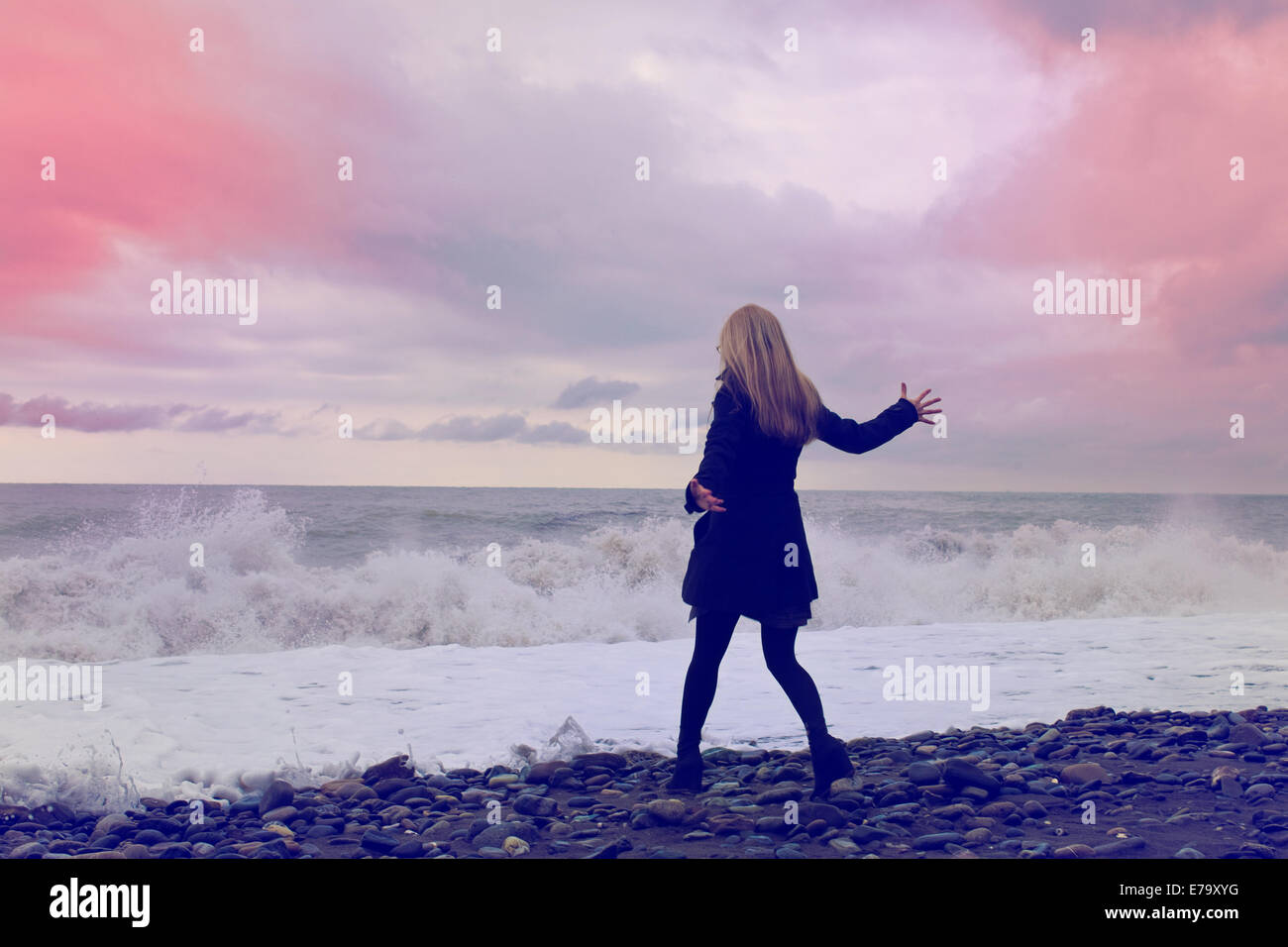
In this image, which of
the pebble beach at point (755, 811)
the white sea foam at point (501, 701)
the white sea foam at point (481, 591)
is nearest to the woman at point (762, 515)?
the pebble beach at point (755, 811)

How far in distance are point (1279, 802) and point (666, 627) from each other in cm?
802

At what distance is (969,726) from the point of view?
612 cm

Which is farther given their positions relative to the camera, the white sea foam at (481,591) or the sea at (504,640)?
the white sea foam at (481,591)

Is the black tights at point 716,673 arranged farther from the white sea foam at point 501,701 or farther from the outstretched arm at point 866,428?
the white sea foam at point 501,701

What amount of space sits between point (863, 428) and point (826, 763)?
5.15ft

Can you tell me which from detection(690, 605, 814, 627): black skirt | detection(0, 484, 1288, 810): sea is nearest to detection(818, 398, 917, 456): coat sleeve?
detection(690, 605, 814, 627): black skirt

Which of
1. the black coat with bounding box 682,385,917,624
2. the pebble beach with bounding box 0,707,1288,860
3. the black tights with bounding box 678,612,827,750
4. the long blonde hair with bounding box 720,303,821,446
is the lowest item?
the pebble beach with bounding box 0,707,1288,860

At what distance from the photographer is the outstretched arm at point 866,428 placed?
421 centimetres

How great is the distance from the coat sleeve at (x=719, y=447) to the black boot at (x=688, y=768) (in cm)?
113

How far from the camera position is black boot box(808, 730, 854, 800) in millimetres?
4195

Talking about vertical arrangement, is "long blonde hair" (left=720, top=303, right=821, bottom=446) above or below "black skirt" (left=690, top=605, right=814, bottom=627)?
above

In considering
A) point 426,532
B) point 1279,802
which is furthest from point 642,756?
point 426,532

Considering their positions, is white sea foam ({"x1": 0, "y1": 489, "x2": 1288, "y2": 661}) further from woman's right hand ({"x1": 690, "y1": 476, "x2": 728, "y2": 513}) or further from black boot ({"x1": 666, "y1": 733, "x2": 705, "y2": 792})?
woman's right hand ({"x1": 690, "y1": 476, "x2": 728, "y2": 513})
